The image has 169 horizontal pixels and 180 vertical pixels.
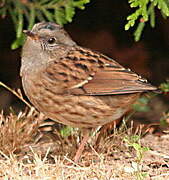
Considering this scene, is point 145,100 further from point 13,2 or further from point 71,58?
point 13,2

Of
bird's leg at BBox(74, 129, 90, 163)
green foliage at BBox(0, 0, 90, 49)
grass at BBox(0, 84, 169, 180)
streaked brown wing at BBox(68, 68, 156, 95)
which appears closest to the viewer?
grass at BBox(0, 84, 169, 180)

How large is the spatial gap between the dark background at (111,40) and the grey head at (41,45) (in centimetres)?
361

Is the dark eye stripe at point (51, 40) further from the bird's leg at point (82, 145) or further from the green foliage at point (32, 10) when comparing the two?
the green foliage at point (32, 10)

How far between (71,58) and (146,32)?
4079 millimetres

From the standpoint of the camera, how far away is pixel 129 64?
8.73m

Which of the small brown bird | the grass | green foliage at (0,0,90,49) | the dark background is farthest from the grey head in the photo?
the dark background

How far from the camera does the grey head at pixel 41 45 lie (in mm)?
5039

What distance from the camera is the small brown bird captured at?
4.78m

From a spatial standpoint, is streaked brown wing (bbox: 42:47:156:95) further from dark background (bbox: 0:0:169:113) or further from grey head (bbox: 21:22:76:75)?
dark background (bbox: 0:0:169:113)

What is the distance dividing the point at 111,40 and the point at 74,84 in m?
4.18

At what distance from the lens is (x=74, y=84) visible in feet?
16.0

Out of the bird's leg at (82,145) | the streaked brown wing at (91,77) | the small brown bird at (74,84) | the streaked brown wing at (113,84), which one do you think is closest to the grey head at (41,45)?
the small brown bird at (74,84)

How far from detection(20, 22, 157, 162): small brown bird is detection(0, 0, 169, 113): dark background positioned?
3.65m

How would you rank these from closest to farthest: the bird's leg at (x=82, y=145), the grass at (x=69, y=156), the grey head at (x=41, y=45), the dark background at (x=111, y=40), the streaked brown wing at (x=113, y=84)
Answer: the grass at (x=69, y=156), the streaked brown wing at (x=113, y=84), the bird's leg at (x=82, y=145), the grey head at (x=41, y=45), the dark background at (x=111, y=40)
